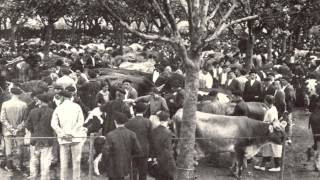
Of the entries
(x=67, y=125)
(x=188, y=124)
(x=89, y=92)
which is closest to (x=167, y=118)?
(x=188, y=124)

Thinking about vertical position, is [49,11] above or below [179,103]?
above

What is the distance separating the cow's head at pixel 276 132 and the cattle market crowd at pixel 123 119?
25 mm

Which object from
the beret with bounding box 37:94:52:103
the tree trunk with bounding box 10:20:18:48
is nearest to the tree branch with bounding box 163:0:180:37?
the beret with bounding box 37:94:52:103

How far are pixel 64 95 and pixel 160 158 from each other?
2.23 meters

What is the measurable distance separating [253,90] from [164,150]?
708 centimetres

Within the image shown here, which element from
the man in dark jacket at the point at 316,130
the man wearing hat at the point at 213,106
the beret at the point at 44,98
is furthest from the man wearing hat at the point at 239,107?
the beret at the point at 44,98

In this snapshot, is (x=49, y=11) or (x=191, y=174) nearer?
(x=191, y=174)

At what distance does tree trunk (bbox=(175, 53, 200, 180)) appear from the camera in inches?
379

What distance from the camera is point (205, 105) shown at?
1448 cm

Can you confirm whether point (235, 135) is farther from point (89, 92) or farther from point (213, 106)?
point (89, 92)

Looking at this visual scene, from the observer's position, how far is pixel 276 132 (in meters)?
13.1

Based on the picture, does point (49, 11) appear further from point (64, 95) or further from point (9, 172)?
point (64, 95)

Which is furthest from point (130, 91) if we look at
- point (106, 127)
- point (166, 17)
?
point (166, 17)

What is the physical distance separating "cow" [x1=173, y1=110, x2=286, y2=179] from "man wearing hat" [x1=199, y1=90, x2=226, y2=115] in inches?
29.1
